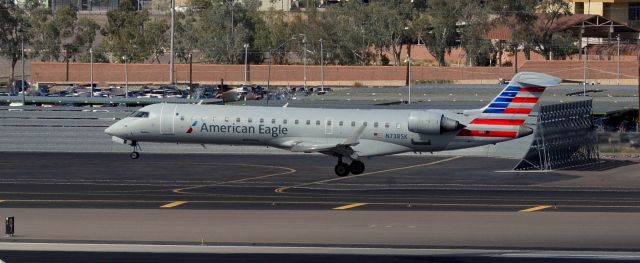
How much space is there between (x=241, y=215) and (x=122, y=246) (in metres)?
7.03

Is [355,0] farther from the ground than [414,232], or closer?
farther from the ground

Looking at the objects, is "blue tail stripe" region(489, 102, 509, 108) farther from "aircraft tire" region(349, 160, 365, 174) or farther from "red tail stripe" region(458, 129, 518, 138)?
"aircraft tire" region(349, 160, 365, 174)

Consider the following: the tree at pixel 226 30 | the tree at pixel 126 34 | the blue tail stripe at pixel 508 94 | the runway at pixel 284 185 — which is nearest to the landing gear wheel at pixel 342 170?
the runway at pixel 284 185

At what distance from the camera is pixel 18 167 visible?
54.2 metres

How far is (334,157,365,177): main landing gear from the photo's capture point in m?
51.1

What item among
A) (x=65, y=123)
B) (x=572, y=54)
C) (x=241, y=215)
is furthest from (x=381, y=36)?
(x=241, y=215)

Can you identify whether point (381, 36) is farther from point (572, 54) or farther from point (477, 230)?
point (477, 230)

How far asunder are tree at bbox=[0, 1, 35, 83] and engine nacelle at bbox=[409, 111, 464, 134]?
87.8 m

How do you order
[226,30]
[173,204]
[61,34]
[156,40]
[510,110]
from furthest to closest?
1. [61,34]
2. [156,40]
3. [226,30]
4. [510,110]
5. [173,204]

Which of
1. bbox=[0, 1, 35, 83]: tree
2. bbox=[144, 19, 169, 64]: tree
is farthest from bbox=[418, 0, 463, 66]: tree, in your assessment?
bbox=[0, 1, 35, 83]: tree

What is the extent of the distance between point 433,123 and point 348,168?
4081mm

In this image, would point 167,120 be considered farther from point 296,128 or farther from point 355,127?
point 355,127

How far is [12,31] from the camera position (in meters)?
136

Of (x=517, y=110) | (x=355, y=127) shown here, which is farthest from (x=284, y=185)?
(x=517, y=110)
